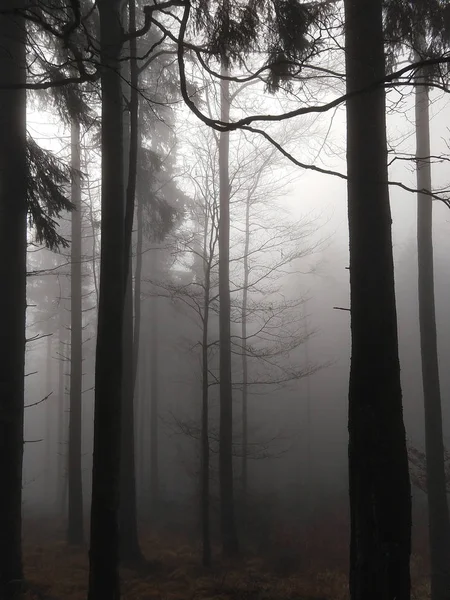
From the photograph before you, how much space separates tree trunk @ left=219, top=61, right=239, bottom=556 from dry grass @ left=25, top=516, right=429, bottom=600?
75cm

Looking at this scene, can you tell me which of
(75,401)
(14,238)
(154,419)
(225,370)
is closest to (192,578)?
(225,370)

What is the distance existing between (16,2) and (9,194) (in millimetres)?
2473

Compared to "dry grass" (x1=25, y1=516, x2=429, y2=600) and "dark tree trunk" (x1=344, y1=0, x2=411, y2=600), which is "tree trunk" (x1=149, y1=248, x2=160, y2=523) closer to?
"dry grass" (x1=25, y1=516, x2=429, y2=600)

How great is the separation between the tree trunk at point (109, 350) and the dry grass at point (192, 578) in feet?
6.84

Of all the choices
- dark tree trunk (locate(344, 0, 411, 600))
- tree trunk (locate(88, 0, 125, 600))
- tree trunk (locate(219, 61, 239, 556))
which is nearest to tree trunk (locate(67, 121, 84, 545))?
tree trunk (locate(219, 61, 239, 556))

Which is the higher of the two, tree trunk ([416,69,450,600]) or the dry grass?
tree trunk ([416,69,450,600])

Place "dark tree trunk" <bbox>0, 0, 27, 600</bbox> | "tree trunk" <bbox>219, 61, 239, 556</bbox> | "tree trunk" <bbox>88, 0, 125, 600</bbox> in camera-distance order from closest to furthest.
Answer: "tree trunk" <bbox>88, 0, 125, 600</bbox>, "dark tree trunk" <bbox>0, 0, 27, 600</bbox>, "tree trunk" <bbox>219, 61, 239, 556</bbox>

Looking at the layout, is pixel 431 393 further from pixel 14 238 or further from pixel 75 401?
pixel 75 401

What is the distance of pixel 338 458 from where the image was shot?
28.9 m

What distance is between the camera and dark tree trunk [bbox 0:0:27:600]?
610 cm

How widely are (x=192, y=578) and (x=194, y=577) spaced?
0.13m

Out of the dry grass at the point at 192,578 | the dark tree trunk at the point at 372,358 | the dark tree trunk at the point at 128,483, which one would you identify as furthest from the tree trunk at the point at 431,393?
the dark tree trunk at the point at 128,483

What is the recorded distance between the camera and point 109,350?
5.51m

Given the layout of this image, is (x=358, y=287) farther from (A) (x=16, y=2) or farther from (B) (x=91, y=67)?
(A) (x=16, y=2)
